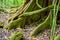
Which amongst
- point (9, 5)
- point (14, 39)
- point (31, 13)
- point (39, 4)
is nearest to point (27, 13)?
point (31, 13)

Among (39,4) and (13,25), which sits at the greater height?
(39,4)

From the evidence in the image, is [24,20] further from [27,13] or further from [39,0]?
[39,0]

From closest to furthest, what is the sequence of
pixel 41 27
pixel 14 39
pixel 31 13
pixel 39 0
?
1. pixel 14 39
2. pixel 41 27
3. pixel 31 13
4. pixel 39 0

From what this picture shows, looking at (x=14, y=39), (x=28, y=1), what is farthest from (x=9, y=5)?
(x=14, y=39)

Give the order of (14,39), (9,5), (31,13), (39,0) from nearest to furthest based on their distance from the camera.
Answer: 1. (14,39)
2. (31,13)
3. (39,0)
4. (9,5)

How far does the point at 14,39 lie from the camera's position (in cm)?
468

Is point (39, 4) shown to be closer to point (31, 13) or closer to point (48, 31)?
point (31, 13)

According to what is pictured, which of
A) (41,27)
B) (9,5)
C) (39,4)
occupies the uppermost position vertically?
(39,4)

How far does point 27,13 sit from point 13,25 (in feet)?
2.19

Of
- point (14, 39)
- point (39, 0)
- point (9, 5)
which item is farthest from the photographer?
point (9, 5)

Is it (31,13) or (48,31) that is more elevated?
(31,13)

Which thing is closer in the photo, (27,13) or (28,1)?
(27,13)

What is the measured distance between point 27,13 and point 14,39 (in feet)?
5.21

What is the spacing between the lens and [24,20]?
6160mm
